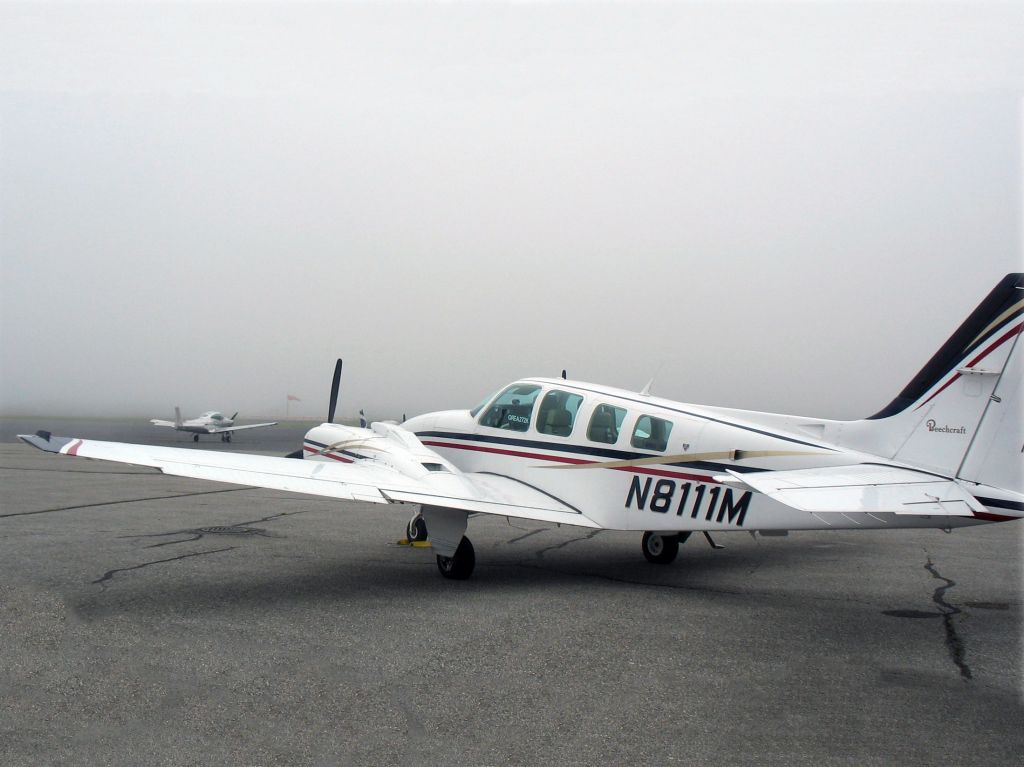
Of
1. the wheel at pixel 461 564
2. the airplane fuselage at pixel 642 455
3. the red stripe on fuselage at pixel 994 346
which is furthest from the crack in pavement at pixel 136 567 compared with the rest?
the red stripe on fuselage at pixel 994 346

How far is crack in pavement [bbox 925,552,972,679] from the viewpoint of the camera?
6.67 m

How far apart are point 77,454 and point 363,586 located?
3.56 m

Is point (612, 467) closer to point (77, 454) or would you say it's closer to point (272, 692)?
point (272, 692)

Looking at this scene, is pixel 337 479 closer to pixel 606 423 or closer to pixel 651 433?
pixel 606 423

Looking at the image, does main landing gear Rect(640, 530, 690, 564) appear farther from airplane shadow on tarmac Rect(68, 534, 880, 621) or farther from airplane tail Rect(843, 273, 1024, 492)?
airplane tail Rect(843, 273, 1024, 492)

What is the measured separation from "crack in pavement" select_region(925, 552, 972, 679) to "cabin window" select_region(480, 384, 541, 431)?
5.40 metres

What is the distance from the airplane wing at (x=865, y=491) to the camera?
7.22 metres

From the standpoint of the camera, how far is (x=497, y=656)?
6.69 m

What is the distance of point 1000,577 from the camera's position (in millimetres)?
10719

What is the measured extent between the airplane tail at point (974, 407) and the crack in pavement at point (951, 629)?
1487 mm

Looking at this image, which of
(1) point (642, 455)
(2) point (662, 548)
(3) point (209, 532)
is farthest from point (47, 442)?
(2) point (662, 548)

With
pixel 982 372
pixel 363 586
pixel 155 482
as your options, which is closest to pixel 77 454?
pixel 363 586

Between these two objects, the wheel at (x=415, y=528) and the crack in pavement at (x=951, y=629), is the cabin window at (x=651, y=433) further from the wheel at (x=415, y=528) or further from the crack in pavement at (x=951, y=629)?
the wheel at (x=415, y=528)

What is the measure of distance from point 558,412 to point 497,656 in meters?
4.59
